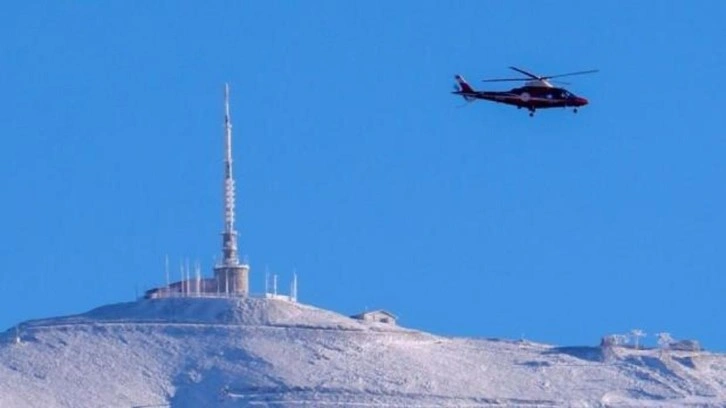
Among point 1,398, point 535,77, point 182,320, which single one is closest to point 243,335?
point 182,320

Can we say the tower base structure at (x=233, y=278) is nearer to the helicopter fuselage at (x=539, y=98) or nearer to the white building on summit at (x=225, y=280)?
the white building on summit at (x=225, y=280)

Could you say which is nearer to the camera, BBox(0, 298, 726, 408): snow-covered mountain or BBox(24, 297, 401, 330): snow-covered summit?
BBox(0, 298, 726, 408): snow-covered mountain

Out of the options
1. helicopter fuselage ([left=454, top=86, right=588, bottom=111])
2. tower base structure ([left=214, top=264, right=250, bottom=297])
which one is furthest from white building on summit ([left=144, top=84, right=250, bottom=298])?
helicopter fuselage ([left=454, top=86, right=588, bottom=111])

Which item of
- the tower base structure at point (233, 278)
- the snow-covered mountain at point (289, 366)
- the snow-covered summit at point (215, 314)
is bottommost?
the snow-covered mountain at point (289, 366)

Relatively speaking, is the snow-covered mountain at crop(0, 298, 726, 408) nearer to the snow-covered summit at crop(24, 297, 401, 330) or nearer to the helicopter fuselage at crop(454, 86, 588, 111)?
the snow-covered summit at crop(24, 297, 401, 330)

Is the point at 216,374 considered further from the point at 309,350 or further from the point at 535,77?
the point at 535,77

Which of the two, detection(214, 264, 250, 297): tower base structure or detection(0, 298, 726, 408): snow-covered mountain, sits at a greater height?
detection(214, 264, 250, 297): tower base structure

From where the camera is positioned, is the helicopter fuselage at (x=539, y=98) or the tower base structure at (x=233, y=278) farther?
the tower base structure at (x=233, y=278)

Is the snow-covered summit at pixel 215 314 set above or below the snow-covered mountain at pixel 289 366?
above

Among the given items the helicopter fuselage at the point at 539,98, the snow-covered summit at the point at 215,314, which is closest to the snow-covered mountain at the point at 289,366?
the snow-covered summit at the point at 215,314
